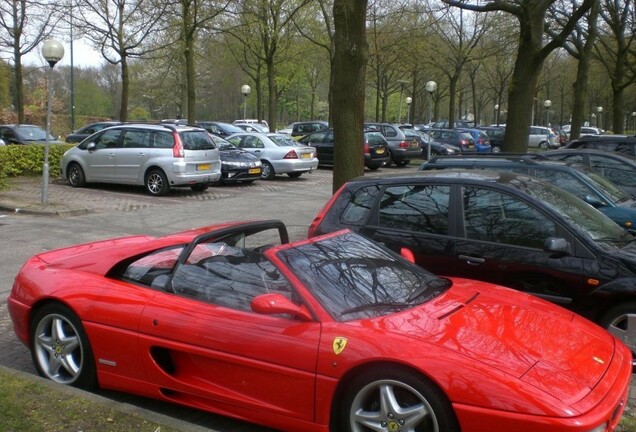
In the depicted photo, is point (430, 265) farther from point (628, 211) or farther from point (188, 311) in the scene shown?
point (628, 211)

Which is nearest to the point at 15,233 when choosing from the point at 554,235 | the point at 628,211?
the point at 554,235

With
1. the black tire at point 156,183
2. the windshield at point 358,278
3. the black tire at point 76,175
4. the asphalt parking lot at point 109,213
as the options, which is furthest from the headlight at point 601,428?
the black tire at point 76,175

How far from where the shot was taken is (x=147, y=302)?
3.92 m

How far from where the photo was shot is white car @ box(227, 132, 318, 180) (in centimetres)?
1934

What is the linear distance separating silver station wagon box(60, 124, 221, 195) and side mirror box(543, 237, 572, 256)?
11.0m

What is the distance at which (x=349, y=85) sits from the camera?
8.88 m

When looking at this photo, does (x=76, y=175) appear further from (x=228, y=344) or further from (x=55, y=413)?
(x=228, y=344)

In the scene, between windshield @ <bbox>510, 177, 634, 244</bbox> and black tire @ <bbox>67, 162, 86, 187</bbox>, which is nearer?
windshield @ <bbox>510, 177, 634, 244</bbox>

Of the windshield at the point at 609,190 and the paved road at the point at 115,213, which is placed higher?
the windshield at the point at 609,190

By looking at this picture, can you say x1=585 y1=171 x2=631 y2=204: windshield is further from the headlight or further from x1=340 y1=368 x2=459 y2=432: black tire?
x1=340 y1=368 x2=459 y2=432: black tire

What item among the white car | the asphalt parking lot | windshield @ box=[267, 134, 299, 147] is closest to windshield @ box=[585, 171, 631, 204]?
the asphalt parking lot

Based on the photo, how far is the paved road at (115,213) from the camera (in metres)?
8.32

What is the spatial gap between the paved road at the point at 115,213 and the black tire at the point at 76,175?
0.23 m

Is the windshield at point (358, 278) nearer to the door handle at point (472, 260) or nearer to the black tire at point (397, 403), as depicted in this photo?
the black tire at point (397, 403)
